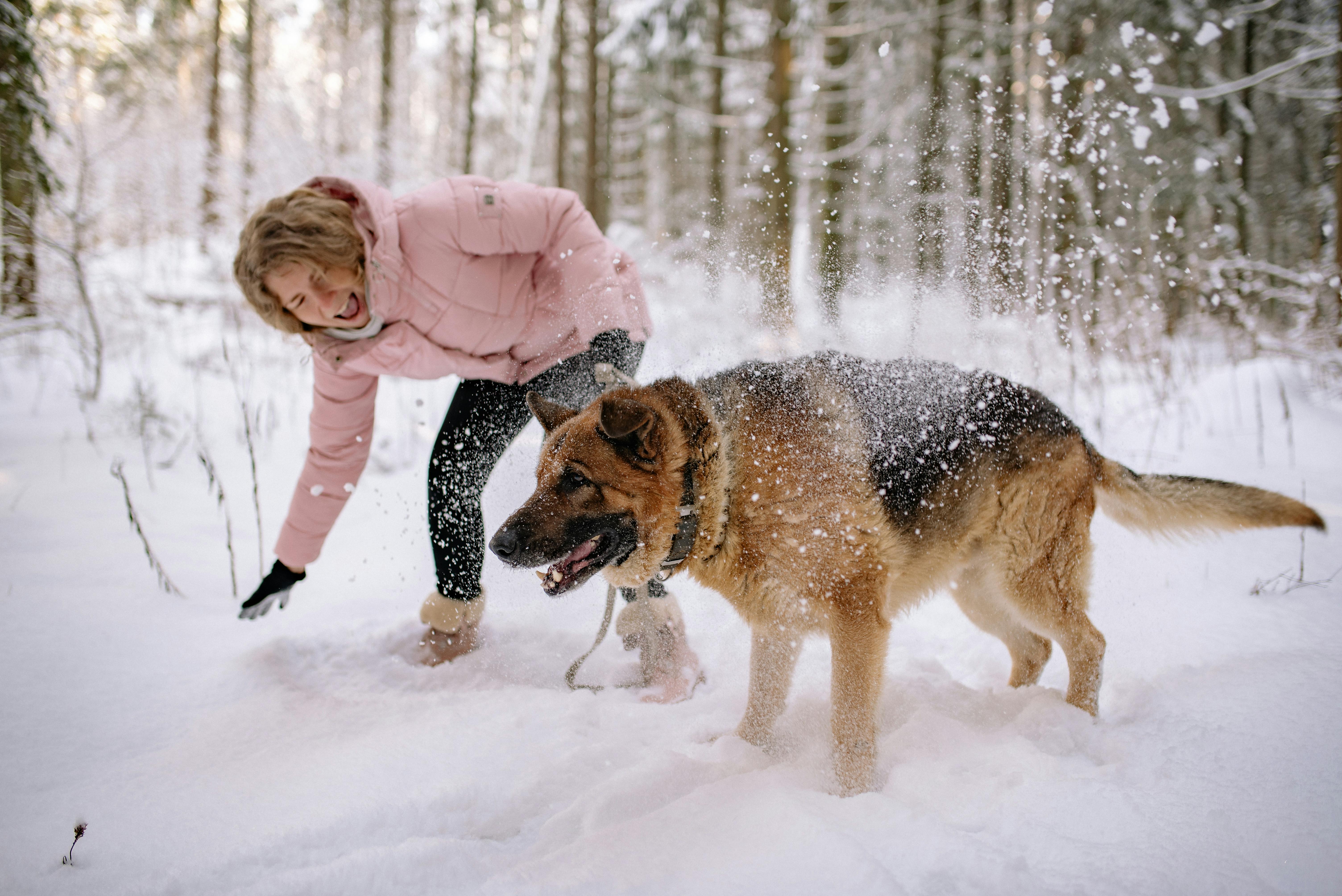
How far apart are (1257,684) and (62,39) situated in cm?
1013

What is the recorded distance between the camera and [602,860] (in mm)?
1647

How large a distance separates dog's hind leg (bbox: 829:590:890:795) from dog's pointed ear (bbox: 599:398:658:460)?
848mm

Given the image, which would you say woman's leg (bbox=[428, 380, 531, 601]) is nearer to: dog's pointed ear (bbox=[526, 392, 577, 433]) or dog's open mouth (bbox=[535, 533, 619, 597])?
dog's pointed ear (bbox=[526, 392, 577, 433])

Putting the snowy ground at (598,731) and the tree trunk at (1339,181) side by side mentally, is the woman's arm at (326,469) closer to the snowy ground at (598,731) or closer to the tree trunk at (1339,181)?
the snowy ground at (598,731)

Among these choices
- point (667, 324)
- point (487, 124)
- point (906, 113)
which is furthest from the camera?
point (487, 124)

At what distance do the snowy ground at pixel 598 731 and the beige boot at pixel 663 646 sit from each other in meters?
0.14

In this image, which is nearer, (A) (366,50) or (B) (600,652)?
(B) (600,652)

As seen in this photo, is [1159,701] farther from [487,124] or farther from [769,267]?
[487,124]

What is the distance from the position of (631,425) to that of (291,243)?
4.49 feet

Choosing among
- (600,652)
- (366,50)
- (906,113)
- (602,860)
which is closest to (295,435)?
(600,652)

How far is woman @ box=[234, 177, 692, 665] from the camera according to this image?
7.91ft

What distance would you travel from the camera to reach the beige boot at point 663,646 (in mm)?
2816

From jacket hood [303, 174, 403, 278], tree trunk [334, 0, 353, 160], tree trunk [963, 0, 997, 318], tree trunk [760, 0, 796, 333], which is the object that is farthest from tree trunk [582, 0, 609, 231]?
jacket hood [303, 174, 403, 278]

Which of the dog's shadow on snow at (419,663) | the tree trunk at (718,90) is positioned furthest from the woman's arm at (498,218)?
the tree trunk at (718,90)
